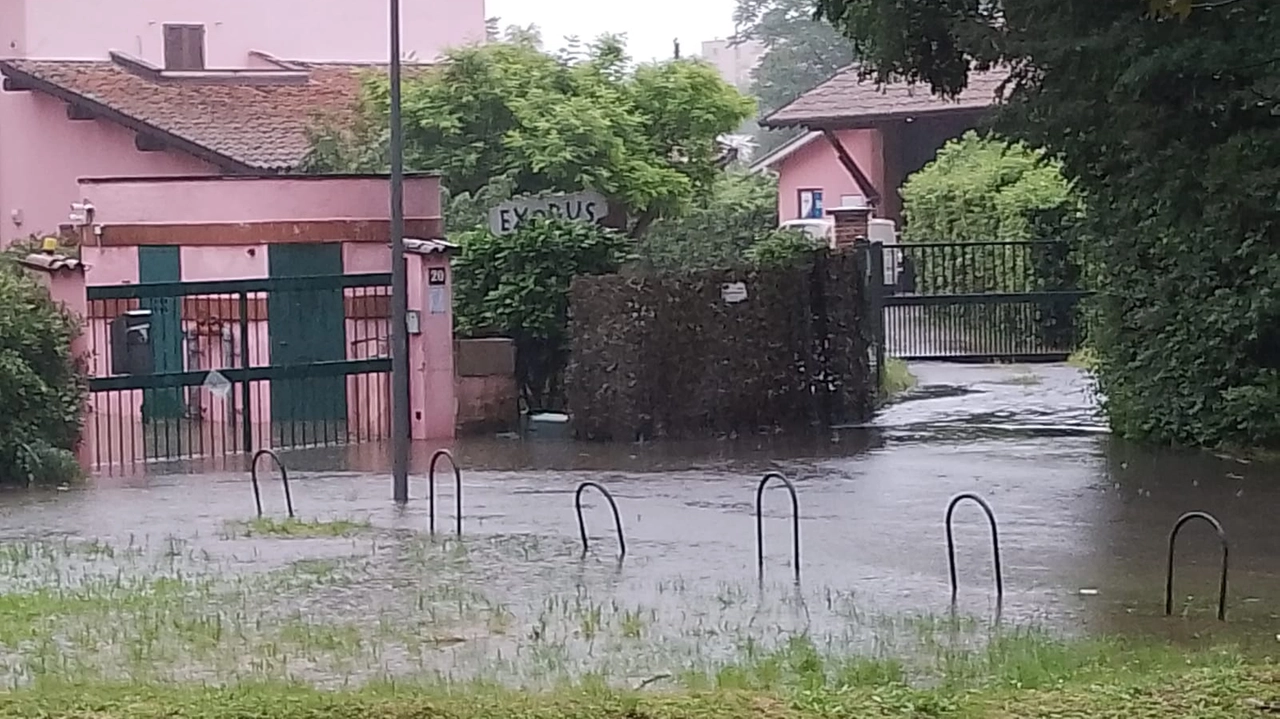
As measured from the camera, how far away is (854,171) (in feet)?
126

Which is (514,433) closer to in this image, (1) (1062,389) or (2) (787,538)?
(1) (1062,389)

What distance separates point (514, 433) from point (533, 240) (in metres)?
2.21

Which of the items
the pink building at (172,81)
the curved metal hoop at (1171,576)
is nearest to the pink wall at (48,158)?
the pink building at (172,81)

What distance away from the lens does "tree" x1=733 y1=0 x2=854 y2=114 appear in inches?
2874

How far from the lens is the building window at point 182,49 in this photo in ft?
123

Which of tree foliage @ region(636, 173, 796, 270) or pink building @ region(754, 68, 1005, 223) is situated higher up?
pink building @ region(754, 68, 1005, 223)

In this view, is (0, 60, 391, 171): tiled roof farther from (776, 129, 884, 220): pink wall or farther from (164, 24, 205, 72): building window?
(776, 129, 884, 220): pink wall

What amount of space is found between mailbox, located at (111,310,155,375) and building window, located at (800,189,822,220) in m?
23.5

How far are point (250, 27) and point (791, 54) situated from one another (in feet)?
124

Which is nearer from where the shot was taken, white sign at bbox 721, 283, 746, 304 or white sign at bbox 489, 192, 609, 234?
white sign at bbox 721, 283, 746, 304

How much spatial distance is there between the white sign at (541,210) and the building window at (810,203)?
18.4m

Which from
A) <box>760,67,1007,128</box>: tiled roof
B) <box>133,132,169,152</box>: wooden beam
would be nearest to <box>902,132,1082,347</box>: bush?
<box>760,67,1007,128</box>: tiled roof

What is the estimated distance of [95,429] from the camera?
61.9 feet

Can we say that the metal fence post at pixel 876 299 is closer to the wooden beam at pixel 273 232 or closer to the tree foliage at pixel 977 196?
the tree foliage at pixel 977 196
